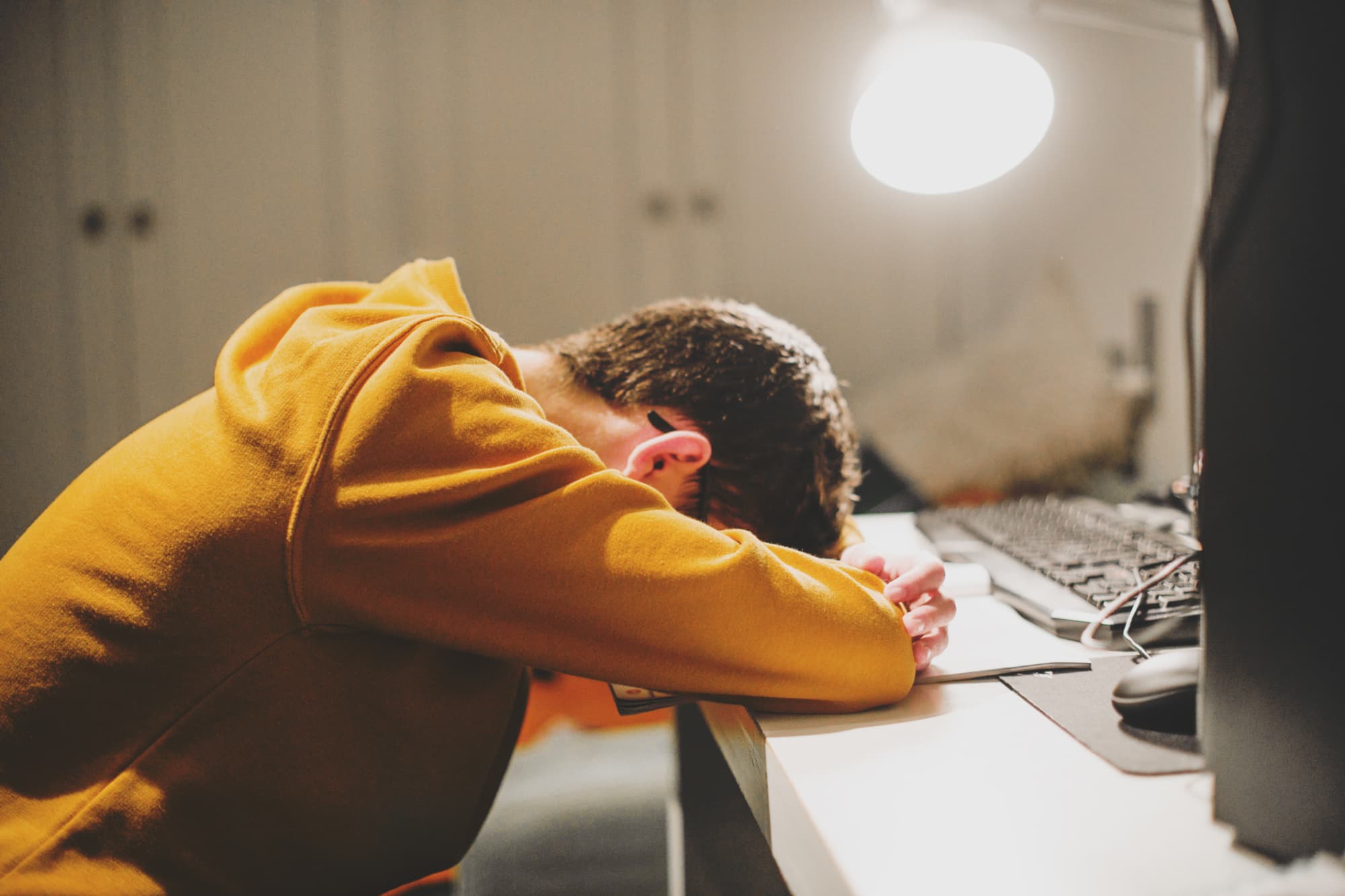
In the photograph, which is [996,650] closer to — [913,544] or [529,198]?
[913,544]

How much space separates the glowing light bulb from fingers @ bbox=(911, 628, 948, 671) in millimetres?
471

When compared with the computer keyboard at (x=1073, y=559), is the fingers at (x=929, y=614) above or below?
above

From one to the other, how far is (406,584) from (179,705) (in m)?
0.19

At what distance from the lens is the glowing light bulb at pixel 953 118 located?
717 millimetres

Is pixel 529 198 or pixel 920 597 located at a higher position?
pixel 529 198

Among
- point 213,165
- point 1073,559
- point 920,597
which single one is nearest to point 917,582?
point 920,597

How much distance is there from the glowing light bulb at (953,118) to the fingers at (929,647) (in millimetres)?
471

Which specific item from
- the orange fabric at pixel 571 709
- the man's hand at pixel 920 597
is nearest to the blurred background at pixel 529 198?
the orange fabric at pixel 571 709

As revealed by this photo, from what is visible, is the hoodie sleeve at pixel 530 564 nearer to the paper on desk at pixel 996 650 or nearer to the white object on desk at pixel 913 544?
the paper on desk at pixel 996 650

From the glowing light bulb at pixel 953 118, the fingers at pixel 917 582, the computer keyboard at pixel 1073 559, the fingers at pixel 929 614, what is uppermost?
the glowing light bulb at pixel 953 118

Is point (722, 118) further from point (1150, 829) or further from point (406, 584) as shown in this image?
point (1150, 829)

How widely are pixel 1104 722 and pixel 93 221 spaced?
216 cm

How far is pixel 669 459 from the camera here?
2.31 ft

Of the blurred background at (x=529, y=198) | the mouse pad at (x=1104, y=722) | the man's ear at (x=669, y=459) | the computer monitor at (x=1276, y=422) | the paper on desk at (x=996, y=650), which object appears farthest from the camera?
the blurred background at (x=529, y=198)
